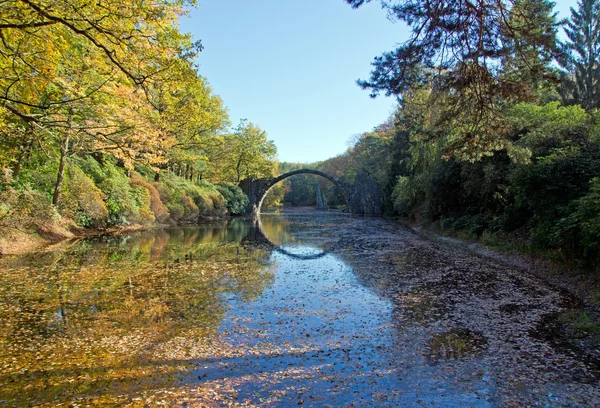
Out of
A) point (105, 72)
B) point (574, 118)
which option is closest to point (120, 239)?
point (105, 72)

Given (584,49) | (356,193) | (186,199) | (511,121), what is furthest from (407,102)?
(356,193)

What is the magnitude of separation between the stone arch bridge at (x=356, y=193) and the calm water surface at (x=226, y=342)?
1308 inches

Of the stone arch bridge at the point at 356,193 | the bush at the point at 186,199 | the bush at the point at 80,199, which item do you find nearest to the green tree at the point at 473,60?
the bush at the point at 80,199

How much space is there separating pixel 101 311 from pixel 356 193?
135 ft

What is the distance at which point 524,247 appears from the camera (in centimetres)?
1095

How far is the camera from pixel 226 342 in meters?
4.97

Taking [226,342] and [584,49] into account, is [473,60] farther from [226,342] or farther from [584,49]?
[584,49]

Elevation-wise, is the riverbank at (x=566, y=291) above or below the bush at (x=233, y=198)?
below

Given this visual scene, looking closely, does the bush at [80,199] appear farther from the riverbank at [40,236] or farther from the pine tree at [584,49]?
the pine tree at [584,49]

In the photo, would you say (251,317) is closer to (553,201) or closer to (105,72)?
(105,72)

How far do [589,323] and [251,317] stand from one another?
520cm

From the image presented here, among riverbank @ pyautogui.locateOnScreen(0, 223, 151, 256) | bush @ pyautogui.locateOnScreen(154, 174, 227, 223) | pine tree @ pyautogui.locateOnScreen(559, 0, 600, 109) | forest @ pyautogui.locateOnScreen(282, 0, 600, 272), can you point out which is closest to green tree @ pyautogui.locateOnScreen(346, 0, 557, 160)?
forest @ pyautogui.locateOnScreen(282, 0, 600, 272)

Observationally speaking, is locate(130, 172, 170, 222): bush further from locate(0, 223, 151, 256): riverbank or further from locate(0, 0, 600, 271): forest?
locate(0, 223, 151, 256): riverbank

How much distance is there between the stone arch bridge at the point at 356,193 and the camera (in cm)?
4212
